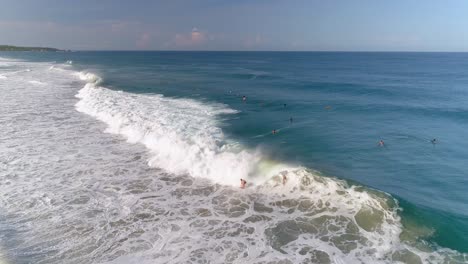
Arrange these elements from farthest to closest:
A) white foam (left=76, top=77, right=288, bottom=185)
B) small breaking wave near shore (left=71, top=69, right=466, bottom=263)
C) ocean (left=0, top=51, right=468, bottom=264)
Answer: white foam (left=76, top=77, right=288, bottom=185) → ocean (left=0, top=51, right=468, bottom=264) → small breaking wave near shore (left=71, top=69, right=466, bottom=263)

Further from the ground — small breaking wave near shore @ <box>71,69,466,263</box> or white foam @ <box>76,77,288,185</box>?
white foam @ <box>76,77,288,185</box>

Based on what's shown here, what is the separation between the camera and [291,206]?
51.2 ft

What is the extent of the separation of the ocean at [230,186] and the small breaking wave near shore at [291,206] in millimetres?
70

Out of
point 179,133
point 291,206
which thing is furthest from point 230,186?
point 179,133

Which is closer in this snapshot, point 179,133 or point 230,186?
point 230,186

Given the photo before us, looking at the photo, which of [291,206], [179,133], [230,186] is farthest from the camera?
[179,133]

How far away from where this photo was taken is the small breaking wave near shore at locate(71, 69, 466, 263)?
12305mm

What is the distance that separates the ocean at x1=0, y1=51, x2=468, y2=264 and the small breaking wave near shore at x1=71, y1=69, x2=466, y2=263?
7 cm

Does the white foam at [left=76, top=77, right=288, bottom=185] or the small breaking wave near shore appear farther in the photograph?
the white foam at [left=76, top=77, right=288, bottom=185]

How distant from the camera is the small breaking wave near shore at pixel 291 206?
1230 centimetres

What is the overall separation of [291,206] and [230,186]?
389 cm

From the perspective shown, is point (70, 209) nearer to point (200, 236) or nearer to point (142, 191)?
point (142, 191)

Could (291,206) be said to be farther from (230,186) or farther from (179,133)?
(179,133)

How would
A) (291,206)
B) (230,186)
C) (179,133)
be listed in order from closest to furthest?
(291,206)
(230,186)
(179,133)
